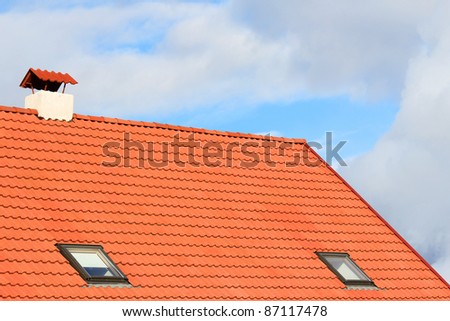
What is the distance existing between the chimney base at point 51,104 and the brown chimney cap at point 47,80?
1.25 feet

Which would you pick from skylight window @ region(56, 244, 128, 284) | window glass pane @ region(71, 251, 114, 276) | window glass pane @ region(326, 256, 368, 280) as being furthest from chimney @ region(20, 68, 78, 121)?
window glass pane @ region(326, 256, 368, 280)

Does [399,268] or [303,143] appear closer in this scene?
[399,268]

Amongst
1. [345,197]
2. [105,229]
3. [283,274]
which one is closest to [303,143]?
[345,197]

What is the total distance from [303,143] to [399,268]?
5.15m

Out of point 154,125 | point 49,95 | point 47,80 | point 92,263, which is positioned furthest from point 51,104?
point 92,263

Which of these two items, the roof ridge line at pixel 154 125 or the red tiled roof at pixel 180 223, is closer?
the red tiled roof at pixel 180 223

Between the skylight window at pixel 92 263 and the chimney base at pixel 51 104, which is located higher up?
the chimney base at pixel 51 104

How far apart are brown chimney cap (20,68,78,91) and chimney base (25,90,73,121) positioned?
380 mm

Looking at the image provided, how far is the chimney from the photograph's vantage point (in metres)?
22.5

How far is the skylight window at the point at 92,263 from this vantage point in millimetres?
18167

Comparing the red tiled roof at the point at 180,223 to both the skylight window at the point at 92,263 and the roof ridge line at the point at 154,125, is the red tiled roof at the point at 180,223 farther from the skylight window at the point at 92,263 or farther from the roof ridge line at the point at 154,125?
the skylight window at the point at 92,263

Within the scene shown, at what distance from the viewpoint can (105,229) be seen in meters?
19.7

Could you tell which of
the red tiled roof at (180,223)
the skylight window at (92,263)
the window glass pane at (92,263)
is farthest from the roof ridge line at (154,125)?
the window glass pane at (92,263)
